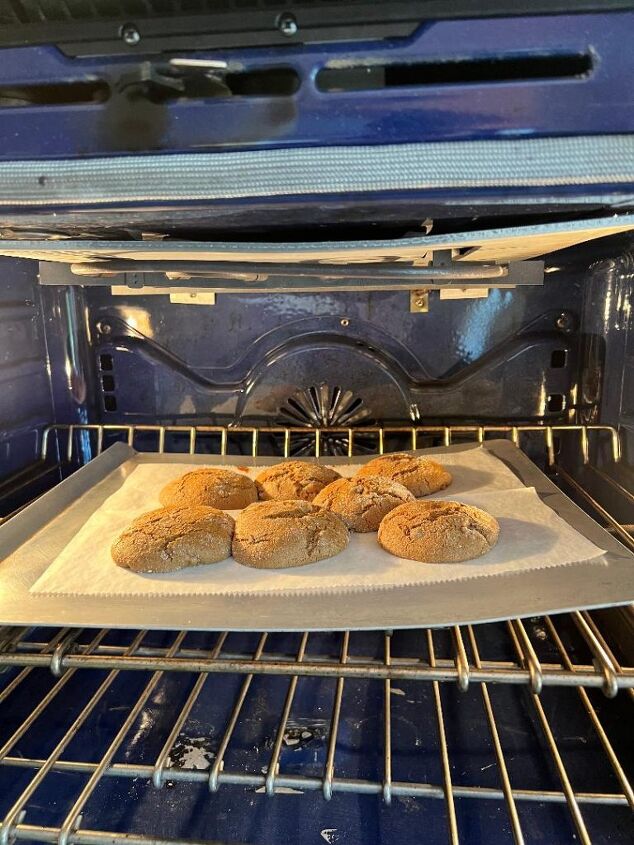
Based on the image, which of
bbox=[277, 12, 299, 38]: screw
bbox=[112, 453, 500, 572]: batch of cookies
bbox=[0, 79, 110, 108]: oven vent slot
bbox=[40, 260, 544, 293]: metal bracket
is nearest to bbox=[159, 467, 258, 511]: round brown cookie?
bbox=[112, 453, 500, 572]: batch of cookies

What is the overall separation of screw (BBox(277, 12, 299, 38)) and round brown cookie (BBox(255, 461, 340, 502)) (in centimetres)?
86

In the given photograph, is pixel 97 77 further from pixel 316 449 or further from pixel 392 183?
pixel 316 449

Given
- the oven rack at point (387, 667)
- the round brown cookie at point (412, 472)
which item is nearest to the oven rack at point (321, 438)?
the round brown cookie at point (412, 472)

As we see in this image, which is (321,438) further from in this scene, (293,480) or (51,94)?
(51,94)

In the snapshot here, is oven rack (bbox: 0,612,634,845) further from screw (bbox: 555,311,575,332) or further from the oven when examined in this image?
screw (bbox: 555,311,575,332)

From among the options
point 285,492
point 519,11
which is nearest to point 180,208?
point 519,11

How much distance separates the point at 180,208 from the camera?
675 millimetres

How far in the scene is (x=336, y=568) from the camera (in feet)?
3.45

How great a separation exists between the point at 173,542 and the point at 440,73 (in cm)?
82

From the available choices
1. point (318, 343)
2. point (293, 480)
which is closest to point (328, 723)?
point (293, 480)

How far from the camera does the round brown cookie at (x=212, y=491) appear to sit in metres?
1.27

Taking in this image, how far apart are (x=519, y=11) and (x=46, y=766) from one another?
1.08 m

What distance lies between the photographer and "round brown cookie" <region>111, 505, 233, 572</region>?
3.43 feet

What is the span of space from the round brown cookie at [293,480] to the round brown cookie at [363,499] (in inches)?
2.0
